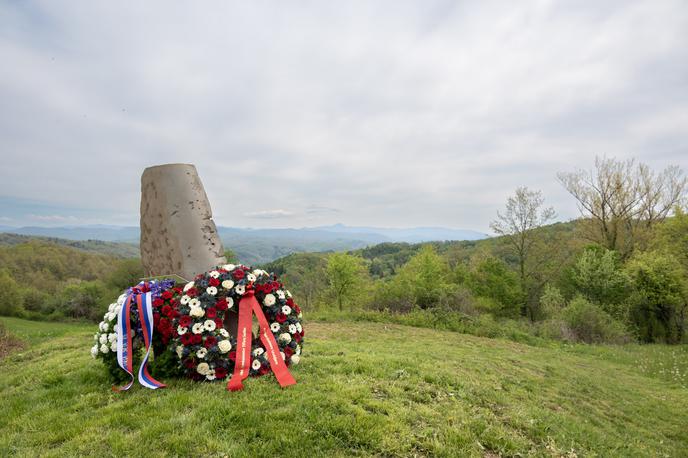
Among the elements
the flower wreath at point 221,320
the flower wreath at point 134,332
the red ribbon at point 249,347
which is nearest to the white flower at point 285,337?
the flower wreath at point 221,320

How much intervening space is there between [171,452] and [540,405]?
6275mm

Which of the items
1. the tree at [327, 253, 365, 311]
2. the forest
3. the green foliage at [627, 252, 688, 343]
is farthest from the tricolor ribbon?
the green foliage at [627, 252, 688, 343]

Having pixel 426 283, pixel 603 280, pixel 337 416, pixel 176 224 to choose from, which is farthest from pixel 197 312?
pixel 603 280

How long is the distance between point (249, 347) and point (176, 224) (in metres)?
2.68

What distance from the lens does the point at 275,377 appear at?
5.26 meters

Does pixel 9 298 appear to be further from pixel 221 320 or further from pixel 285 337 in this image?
pixel 285 337

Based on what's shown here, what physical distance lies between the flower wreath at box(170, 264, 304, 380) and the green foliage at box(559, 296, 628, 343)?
19261 millimetres

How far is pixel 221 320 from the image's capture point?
528 cm

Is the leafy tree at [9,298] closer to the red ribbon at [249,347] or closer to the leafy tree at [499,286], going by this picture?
the red ribbon at [249,347]

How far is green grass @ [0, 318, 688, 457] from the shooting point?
346 centimetres

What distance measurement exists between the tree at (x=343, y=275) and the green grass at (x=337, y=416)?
2088 cm

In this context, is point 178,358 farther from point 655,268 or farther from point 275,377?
point 655,268

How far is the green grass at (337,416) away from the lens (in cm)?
346

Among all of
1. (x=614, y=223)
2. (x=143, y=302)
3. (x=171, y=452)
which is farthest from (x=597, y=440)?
(x=614, y=223)
